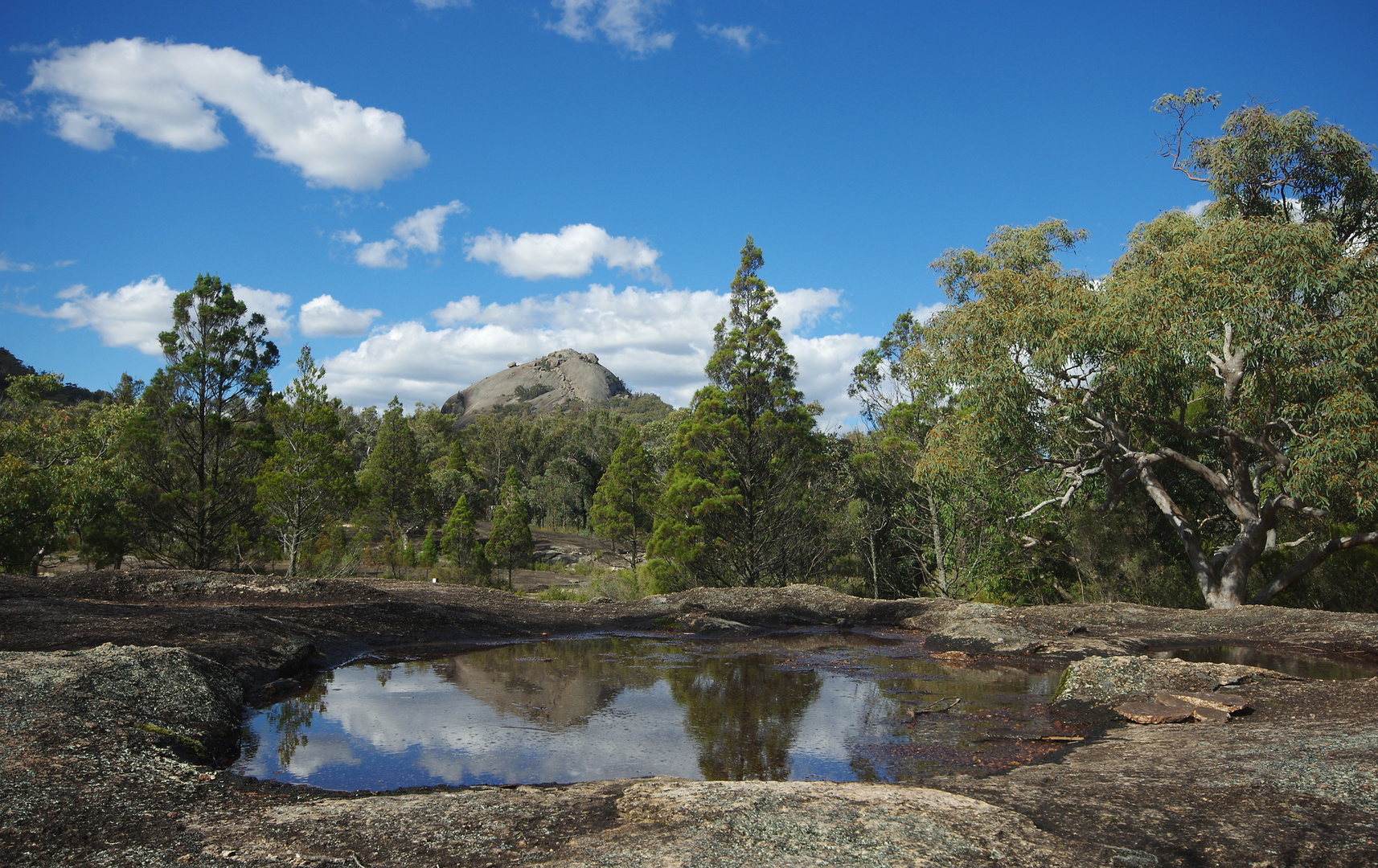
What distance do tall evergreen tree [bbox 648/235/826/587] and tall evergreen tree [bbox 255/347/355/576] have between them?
9.87m

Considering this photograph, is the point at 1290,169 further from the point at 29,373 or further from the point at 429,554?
the point at 29,373

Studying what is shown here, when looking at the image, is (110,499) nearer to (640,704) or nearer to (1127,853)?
(640,704)

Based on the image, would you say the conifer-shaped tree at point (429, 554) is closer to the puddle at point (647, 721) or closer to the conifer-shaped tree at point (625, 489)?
the conifer-shaped tree at point (625, 489)

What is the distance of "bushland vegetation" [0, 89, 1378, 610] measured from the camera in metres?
15.2

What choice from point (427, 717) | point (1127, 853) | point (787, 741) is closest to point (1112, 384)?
point (787, 741)

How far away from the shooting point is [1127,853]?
451 centimetres

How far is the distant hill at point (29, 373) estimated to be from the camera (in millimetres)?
62953

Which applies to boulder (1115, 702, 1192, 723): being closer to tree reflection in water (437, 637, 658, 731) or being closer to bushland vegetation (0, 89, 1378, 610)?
tree reflection in water (437, 637, 658, 731)

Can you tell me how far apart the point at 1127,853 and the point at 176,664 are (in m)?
9.85

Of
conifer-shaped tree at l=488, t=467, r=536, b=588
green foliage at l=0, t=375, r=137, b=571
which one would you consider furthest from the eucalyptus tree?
green foliage at l=0, t=375, r=137, b=571

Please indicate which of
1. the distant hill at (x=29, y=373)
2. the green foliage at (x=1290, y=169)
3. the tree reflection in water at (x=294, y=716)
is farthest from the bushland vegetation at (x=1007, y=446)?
the distant hill at (x=29, y=373)

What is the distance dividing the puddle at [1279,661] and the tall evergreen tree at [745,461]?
38.0 feet

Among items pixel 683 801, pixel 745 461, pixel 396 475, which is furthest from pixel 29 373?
pixel 683 801

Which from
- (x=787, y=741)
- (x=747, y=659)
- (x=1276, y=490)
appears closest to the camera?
(x=787, y=741)
